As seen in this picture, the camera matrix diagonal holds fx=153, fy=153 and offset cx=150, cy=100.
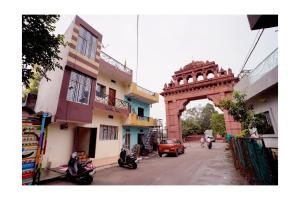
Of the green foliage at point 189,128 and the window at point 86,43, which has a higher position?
the window at point 86,43

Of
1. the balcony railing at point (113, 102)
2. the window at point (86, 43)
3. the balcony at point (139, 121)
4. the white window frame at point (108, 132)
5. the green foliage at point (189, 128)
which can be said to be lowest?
the green foliage at point (189, 128)

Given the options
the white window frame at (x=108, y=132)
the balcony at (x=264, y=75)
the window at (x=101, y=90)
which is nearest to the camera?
the balcony at (x=264, y=75)

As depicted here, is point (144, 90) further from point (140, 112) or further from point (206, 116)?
A: point (206, 116)

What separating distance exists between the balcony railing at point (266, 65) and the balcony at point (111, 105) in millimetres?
7695

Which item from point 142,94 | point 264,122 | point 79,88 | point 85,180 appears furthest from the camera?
point 142,94

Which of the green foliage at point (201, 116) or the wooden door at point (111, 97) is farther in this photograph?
the green foliage at point (201, 116)

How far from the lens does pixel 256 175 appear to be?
4340 millimetres

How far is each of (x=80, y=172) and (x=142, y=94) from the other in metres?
8.84

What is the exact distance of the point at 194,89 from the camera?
61.4 feet

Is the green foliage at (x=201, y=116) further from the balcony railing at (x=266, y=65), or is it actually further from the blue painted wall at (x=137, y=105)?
the balcony railing at (x=266, y=65)

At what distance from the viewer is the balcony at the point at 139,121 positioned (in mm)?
11448

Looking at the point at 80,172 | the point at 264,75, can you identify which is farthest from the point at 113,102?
the point at 264,75

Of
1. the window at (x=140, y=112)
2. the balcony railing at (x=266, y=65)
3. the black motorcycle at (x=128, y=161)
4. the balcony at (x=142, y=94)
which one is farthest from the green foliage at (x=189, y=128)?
the balcony railing at (x=266, y=65)

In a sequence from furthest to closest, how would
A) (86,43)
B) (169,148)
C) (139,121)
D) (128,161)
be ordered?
(139,121) < (169,148) < (86,43) < (128,161)
